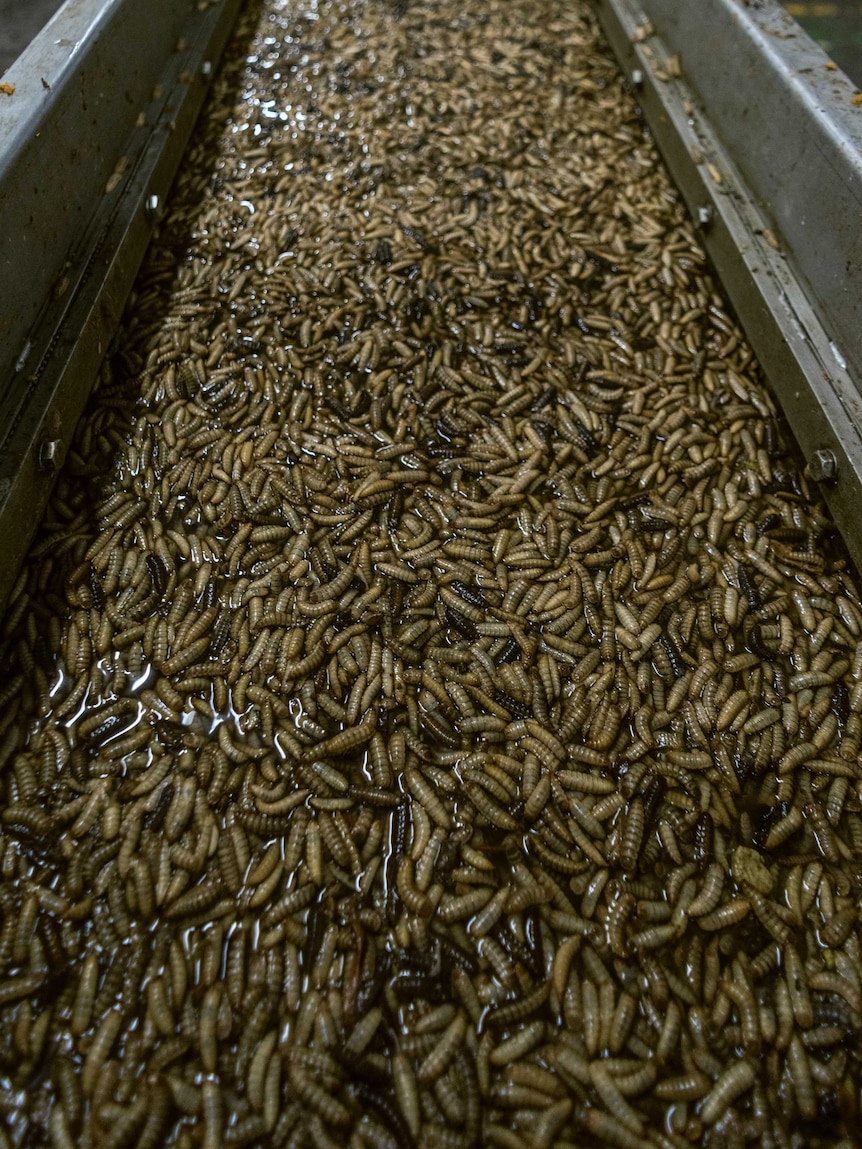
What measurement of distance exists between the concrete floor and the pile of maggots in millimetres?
2537

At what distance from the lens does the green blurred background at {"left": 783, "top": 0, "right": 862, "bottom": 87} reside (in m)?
6.90

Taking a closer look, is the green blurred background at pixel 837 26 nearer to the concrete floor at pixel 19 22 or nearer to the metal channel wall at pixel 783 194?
the metal channel wall at pixel 783 194

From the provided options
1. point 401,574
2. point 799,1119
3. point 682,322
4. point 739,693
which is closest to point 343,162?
point 682,322

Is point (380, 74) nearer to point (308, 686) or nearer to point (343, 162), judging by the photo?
point (343, 162)

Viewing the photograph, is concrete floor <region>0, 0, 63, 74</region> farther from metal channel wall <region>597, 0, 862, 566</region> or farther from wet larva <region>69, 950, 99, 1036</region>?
wet larva <region>69, 950, 99, 1036</region>

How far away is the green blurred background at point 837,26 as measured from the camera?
6.90 meters

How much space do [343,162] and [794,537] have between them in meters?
5.47

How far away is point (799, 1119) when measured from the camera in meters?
2.87

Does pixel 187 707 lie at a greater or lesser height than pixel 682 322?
lesser

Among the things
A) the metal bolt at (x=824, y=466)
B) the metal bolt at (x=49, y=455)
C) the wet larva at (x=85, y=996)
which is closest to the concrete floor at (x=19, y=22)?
the metal bolt at (x=49, y=455)

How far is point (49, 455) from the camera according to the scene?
422 cm

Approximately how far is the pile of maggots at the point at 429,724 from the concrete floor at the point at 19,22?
2.54m

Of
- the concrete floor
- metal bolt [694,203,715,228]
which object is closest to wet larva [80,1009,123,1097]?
metal bolt [694,203,715,228]

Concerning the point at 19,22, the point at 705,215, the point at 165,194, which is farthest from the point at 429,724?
the point at 19,22
